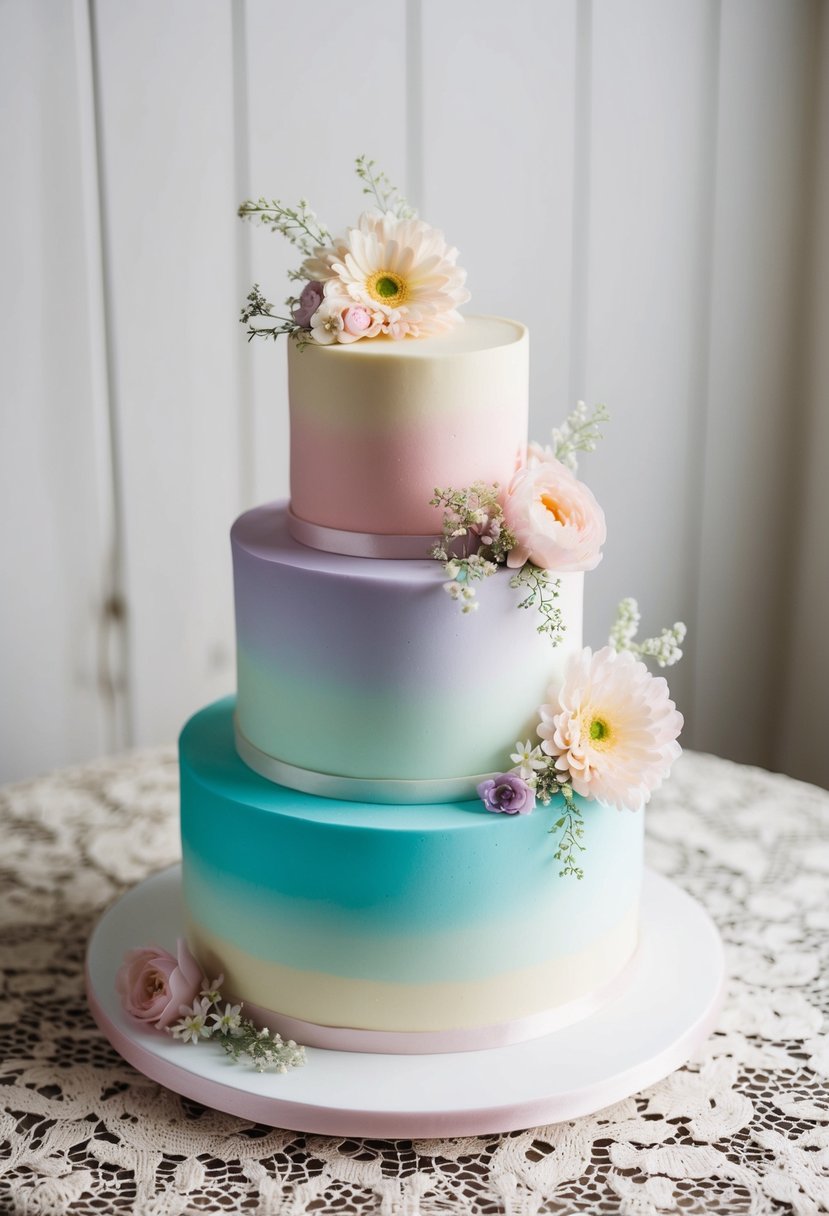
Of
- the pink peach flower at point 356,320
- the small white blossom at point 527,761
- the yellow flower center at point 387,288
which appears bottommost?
the small white blossom at point 527,761

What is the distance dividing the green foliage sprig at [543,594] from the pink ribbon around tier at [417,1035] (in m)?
0.40

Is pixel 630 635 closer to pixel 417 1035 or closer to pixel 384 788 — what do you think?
pixel 384 788

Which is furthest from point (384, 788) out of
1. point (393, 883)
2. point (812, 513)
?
point (812, 513)

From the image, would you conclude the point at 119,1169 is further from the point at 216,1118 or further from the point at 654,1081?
the point at 654,1081

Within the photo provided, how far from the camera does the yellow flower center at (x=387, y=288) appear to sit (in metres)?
1.45

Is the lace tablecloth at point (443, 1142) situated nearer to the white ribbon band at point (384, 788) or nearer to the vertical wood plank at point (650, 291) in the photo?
the white ribbon band at point (384, 788)

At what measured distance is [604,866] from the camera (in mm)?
1517

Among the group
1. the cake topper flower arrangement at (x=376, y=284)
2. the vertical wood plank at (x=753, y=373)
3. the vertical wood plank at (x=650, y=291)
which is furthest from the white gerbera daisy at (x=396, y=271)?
the vertical wood plank at (x=753, y=373)

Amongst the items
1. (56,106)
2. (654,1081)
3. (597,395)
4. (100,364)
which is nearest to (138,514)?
(100,364)

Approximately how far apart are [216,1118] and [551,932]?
383mm

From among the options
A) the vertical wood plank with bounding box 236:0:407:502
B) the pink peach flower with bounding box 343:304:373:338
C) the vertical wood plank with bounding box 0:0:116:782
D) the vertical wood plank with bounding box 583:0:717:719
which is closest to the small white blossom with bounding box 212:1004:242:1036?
the pink peach flower with bounding box 343:304:373:338

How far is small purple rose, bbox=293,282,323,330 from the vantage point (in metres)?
1.44

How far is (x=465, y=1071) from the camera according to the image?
143cm

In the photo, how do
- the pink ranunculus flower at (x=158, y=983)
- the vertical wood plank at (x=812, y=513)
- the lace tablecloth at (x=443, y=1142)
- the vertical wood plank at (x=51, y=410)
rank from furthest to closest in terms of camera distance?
the vertical wood plank at (x=812, y=513) < the vertical wood plank at (x=51, y=410) < the pink ranunculus flower at (x=158, y=983) < the lace tablecloth at (x=443, y=1142)
